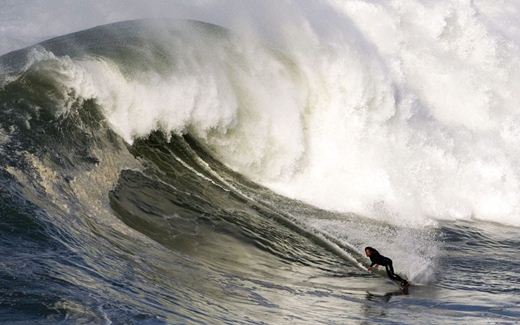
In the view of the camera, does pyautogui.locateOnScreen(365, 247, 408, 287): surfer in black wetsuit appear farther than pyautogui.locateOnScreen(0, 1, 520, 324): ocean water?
Yes

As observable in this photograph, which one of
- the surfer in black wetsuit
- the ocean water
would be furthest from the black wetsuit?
the ocean water

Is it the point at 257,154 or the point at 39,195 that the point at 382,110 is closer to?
the point at 257,154

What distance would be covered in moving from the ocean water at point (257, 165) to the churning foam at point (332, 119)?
5 cm

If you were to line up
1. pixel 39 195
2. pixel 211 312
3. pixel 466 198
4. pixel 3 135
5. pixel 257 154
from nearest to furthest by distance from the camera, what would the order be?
pixel 211 312
pixel 39 195
pixel 3 135
pixel 257 154
pixel 466 198

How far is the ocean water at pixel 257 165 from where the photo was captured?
326 inches

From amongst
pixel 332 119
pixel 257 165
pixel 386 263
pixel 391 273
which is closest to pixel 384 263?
pixel 386 263

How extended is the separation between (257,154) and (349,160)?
2024 mm

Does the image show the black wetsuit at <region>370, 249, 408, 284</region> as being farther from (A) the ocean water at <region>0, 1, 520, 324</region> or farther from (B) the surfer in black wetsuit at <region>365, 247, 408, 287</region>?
(A) the ocean water at <region>0, 1, 520, 324</region>

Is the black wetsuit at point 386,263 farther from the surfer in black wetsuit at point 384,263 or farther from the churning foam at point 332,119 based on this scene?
the churning foam at point 332,119

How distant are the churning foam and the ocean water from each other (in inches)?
1.8

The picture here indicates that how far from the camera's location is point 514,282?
1060cm

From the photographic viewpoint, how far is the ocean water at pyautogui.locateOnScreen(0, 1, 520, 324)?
8273mm

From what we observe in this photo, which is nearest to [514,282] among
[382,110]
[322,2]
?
[382,110]

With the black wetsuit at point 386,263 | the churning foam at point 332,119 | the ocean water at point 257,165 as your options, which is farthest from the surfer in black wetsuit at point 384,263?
the churning foam at point 332,119
